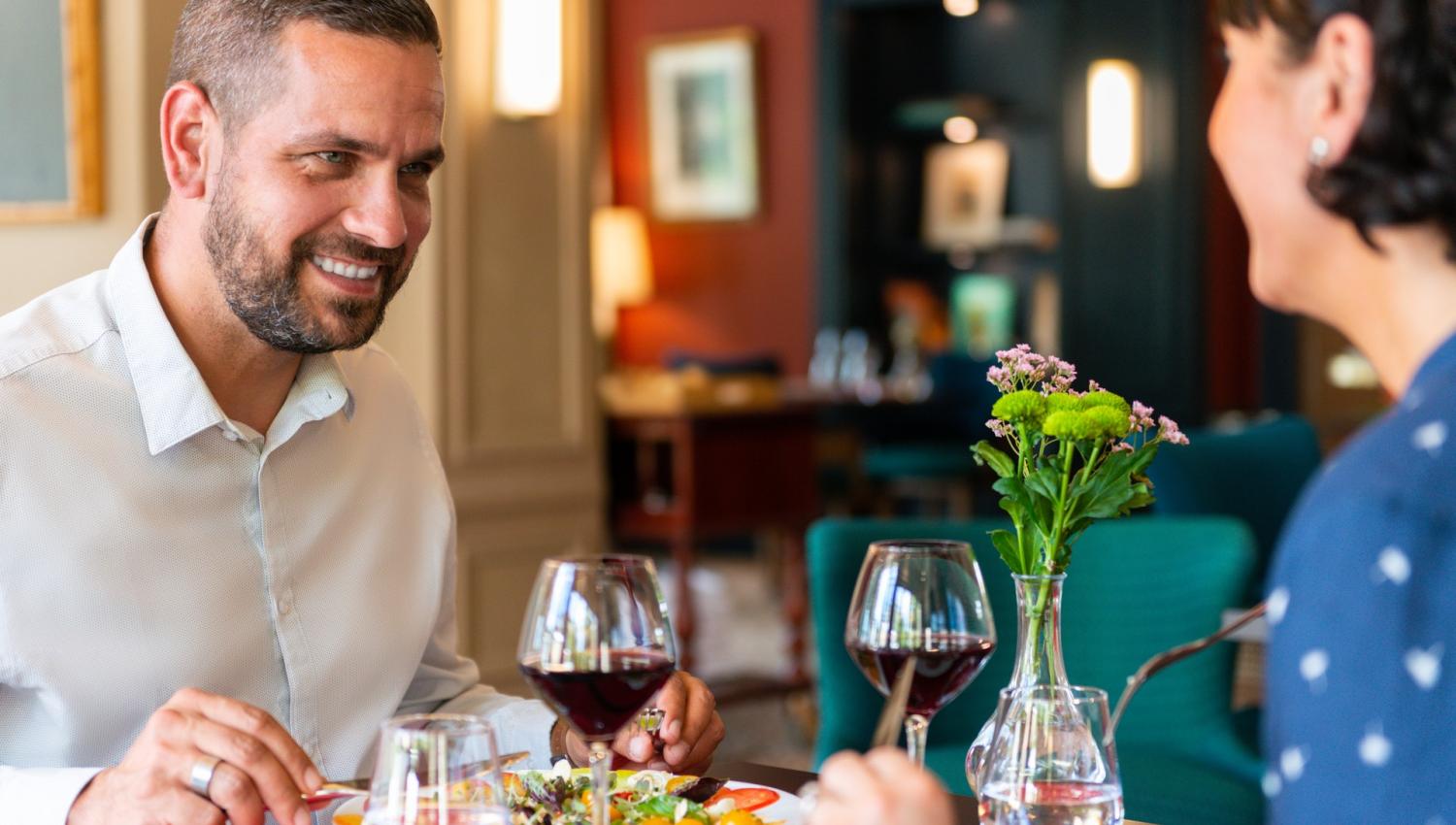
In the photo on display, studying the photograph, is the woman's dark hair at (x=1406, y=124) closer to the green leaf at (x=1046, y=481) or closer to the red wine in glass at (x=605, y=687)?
the green leaf at (x=1046, y=481)

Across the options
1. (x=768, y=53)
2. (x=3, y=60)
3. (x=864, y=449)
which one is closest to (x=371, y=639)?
(x=3, y=60)

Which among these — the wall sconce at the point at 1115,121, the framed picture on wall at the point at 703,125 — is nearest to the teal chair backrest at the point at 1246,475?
the wall sconce at the point at 1115,121

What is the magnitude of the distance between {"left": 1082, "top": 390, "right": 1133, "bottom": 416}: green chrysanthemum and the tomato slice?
0.38 m

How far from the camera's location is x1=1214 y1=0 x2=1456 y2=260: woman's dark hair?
0.87 m

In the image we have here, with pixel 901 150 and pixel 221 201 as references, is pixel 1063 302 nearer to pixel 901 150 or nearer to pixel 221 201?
pixel 901 150

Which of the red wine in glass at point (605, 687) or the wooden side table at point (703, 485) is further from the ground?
the red wine in glass at point (605, 687)

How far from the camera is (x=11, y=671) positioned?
1.39 m

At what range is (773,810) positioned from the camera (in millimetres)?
1180

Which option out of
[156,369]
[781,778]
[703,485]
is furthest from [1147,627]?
[703,485]

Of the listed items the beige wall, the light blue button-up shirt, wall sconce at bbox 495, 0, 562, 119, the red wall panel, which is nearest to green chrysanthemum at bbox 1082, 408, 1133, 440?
the light blue button-up shirt

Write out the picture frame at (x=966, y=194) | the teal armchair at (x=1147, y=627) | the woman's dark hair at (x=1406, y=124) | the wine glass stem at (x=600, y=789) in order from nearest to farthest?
the woman's dark hair at (x=1406, y=124)
the wine glass stem at (x=600, y=789)
the teal armchair at (x=1147, y=627)
the picture frame at (x=966, y=194)

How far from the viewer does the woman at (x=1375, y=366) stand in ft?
2.48

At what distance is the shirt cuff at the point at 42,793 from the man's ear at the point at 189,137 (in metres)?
0.62

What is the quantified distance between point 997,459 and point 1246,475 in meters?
2.73
